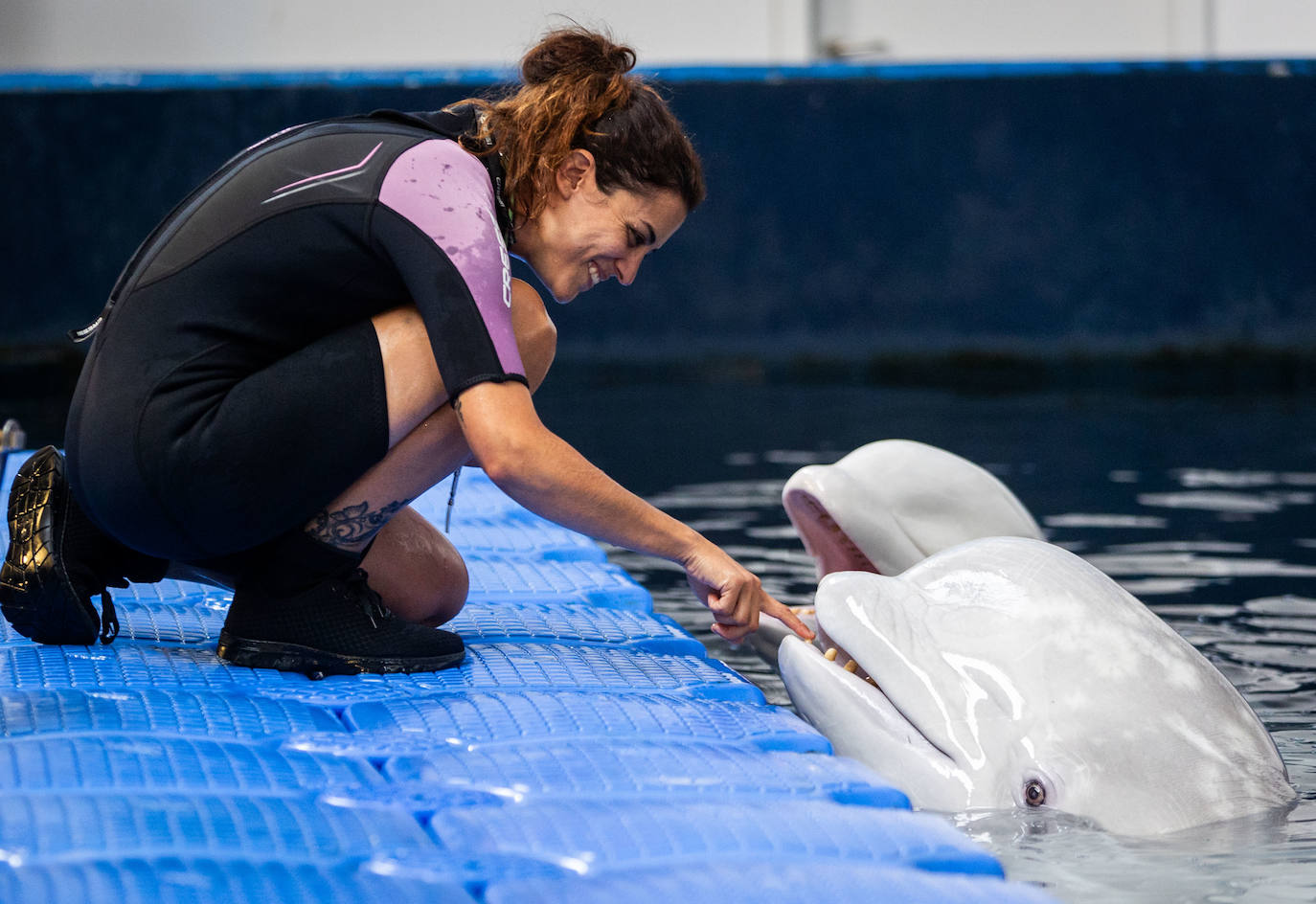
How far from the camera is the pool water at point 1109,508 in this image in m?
2.24

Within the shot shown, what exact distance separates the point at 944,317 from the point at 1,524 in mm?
6739

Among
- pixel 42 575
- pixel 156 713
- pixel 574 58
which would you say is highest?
pixel 574 58

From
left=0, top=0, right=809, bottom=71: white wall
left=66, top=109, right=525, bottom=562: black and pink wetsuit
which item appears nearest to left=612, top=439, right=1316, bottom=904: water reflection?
left=66, top=109, right=525, bottom=562: black and pink wetsuit

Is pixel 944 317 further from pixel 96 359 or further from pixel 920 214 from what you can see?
pixel 96 359

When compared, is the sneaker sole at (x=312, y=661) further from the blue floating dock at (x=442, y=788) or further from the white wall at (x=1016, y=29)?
the white wall at (x=1016, y=29)

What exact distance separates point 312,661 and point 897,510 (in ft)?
4.24

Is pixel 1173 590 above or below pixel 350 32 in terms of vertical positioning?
below

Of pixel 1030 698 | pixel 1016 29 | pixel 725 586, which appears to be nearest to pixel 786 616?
pixel 725 586

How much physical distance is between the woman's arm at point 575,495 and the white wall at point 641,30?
30.1 ft

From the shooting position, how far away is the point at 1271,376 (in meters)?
9.20

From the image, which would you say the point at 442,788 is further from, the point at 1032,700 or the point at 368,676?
the point at 1032,700

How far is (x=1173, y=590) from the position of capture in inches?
166

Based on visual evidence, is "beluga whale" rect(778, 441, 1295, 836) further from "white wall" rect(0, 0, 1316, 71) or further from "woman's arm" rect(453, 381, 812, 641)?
"white wall" rect(0, 0, 1316, 71)

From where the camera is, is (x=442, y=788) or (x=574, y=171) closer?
(x=442, y=788)
